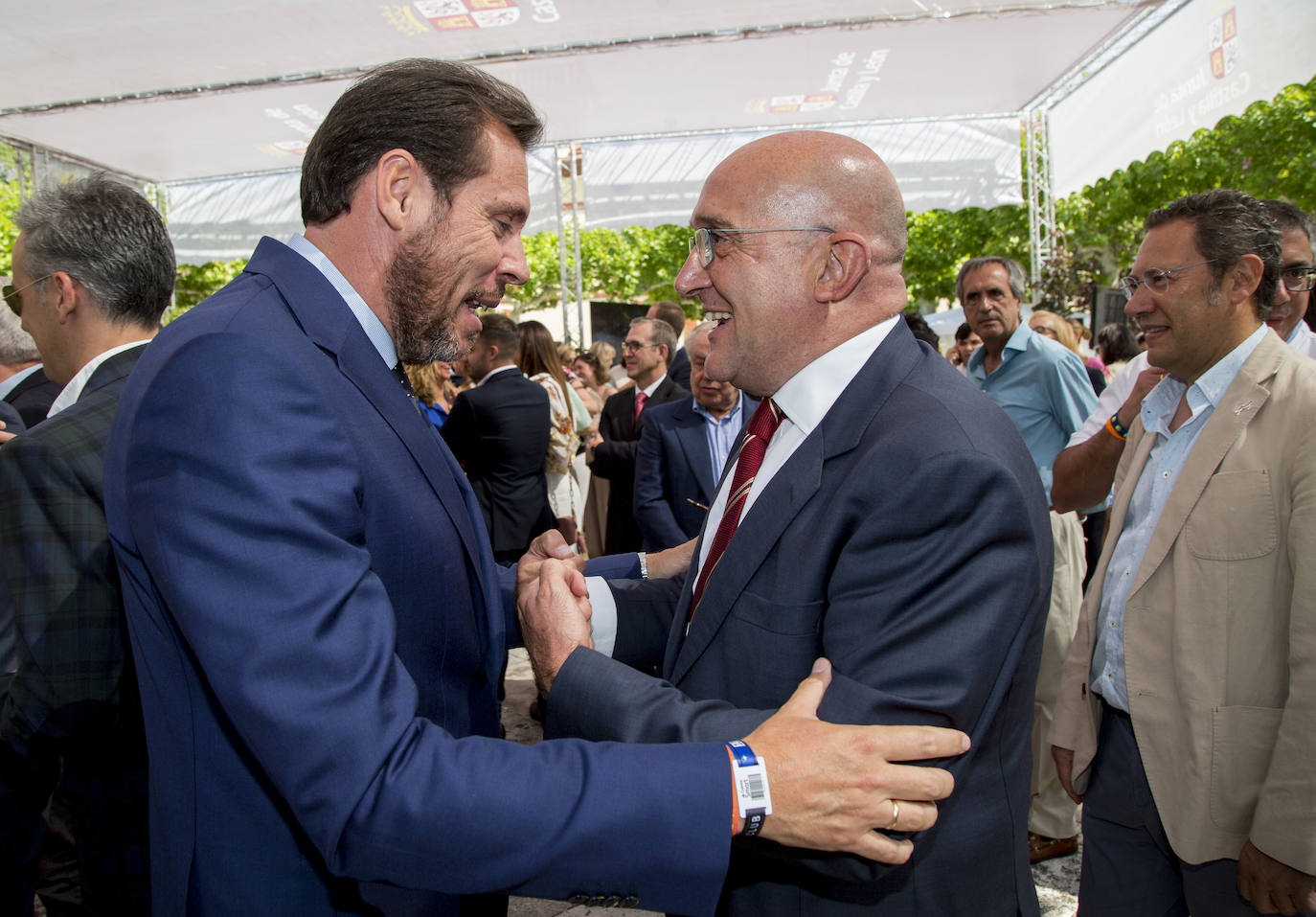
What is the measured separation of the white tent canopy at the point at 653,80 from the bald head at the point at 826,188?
8.00m

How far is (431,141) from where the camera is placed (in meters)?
1.43

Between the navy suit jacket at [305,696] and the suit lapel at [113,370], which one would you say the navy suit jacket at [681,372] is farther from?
the navy suit jacket at [305,696]

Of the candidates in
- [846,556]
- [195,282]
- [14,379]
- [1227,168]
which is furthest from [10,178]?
[1227,168]

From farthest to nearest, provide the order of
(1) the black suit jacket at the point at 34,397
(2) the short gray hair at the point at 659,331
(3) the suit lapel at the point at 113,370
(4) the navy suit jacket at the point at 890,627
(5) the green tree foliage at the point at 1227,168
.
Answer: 1. (5) the green tree foliage at the point at 1227,168
2. (2) the short gray hair at the point at 659,331
3. (1) the black suit jacket at the point at 34,397
4. (3) the suit lapel at the point at 113,370
5. (4) the navy suit jacket at the point at 890,627

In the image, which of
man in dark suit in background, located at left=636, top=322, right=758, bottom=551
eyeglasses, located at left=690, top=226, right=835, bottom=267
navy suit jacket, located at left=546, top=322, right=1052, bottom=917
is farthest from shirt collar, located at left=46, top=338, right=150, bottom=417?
man in dark suit in background, located at left=636, top=322, right=758, bottom=551

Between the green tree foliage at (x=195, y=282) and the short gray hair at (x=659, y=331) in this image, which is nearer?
the short gray hair at (x=659, y=331)

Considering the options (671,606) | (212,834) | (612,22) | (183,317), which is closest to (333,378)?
(183,317)

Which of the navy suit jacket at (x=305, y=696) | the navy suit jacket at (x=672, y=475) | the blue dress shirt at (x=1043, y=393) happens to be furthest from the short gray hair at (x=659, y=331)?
the navy suit jacket at (x=305, y=696)

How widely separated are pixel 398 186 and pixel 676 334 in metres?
5.70

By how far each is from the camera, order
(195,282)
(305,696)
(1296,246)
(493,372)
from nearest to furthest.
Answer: (305,696)
(1296,246)
(493,372)
(195,282)

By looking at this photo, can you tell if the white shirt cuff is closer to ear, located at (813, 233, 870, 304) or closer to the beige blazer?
ear, located at (813, 233, 870, 304)

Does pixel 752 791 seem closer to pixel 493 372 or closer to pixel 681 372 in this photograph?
pixel 493 372

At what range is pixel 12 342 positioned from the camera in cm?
411

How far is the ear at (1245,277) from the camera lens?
2.29 metres
